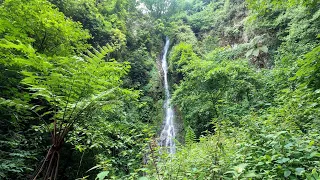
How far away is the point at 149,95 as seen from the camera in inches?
503

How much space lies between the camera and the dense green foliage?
1.89m

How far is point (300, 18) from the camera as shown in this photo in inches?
279

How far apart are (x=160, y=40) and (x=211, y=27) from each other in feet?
16.5

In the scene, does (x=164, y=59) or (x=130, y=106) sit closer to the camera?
(x=130, y=106)

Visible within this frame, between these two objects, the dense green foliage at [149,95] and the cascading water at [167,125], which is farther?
the cascading water at [167,125]

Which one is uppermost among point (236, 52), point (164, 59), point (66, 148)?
point (164, 59)

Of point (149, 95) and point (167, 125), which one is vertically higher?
point (149, 95)

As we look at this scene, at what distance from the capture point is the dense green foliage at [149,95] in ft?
6.22

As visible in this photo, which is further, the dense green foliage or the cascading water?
the cascading water

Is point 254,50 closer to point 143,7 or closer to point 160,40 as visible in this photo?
point 160,40

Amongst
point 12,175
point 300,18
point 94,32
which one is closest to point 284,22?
point 300,18

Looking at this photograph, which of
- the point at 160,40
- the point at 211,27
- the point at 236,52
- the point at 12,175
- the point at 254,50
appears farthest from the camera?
the point at 160,40

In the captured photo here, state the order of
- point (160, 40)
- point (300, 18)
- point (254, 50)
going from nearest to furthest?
point (300, 18), point (254, 50), point (160, 40)

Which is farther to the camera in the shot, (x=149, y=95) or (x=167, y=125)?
(x=149, y=95)
